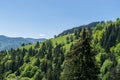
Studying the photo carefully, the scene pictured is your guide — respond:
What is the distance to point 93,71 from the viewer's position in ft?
113

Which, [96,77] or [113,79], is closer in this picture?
[96,77]

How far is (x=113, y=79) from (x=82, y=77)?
328ft

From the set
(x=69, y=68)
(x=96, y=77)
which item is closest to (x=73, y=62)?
(x=69, y=68)

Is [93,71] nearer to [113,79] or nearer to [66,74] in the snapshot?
[66,74]

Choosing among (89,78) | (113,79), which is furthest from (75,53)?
(113,79)

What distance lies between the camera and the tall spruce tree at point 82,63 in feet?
113

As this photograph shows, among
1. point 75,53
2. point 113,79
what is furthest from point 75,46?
point 113,79

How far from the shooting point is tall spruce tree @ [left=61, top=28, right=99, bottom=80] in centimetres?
3431

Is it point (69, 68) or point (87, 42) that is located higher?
point (87, 42)

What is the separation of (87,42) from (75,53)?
1859mm

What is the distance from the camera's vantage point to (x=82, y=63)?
3450 centimetres

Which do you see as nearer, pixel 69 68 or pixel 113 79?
pixel 69 68

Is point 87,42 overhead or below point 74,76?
overhead

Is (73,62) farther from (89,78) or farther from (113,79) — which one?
(113,79)
